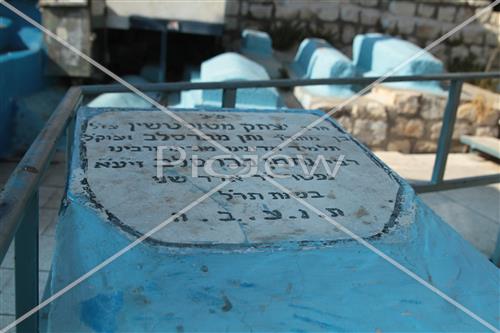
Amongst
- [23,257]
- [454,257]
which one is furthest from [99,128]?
[454,257]

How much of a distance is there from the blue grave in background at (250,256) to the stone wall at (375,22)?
18.5 ft

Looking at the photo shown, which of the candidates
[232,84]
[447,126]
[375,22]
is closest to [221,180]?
[232,84]

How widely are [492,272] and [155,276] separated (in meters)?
0.77

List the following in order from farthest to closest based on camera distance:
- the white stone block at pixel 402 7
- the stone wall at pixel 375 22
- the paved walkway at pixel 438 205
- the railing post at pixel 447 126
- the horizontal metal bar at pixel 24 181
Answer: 1. the white stone block at pixel 402 7
2. the stone wall at pixel 375 22
3. the railing post at pixel 447 126
4. the paved walkway at pixel 438 205
5. the horizontal metal bar at pixel 24 181

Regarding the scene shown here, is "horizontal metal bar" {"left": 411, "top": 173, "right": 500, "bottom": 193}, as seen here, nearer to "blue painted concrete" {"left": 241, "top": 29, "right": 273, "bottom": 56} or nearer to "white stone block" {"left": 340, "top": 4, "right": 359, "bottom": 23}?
"blue painted concrete" {"left": 241, "top": 29, "right": 273, "bottom": 56}

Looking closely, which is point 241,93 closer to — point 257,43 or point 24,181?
point 257,43

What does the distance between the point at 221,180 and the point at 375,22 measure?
6.20 m

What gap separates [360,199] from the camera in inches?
54.8

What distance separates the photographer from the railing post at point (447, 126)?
296cm

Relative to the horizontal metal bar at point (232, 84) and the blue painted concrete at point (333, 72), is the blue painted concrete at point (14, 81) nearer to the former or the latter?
the blue painted concrete at point (333, 72)

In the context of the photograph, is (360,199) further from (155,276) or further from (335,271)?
(155,276)

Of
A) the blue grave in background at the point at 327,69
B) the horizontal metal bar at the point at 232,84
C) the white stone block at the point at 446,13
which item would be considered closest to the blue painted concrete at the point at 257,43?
the blue grave in background at the point at 327,69

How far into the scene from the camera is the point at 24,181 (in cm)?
111

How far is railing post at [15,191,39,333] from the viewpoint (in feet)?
4.06
